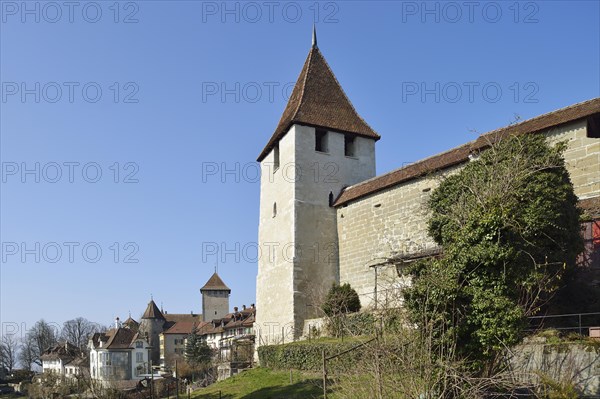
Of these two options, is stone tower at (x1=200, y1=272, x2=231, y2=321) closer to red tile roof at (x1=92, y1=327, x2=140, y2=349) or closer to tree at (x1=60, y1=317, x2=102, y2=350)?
red tile roof at (x1=92, y1=327, x2=140, y2=349)

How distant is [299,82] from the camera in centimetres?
2998

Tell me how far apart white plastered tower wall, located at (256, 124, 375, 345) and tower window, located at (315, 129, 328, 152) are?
12.3 inches

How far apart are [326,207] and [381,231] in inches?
165

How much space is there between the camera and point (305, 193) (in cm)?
2620

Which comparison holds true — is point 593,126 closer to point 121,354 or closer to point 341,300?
point 341,300

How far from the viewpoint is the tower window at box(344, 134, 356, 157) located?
28172 millimetres

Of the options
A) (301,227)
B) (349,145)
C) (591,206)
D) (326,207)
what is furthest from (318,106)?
(591,206)

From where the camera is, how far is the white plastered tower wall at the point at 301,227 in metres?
25.2

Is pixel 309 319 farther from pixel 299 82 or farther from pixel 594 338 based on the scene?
pixel 594 338

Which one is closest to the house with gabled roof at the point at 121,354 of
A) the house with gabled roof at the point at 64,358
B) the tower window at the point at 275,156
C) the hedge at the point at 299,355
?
the house with gabled roof at the point at 64,358

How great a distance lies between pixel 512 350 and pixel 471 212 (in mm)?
3048

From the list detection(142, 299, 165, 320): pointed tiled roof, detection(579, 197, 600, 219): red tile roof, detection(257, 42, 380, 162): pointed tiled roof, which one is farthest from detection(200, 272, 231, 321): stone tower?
detection(579, 197, 600, 219): red tile roof

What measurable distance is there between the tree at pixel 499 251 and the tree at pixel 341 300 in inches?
364

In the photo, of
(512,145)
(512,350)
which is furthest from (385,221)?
(512,350)
